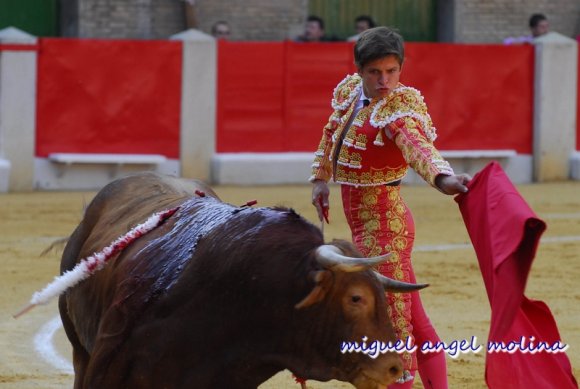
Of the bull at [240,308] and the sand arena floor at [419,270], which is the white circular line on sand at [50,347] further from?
the bull at [240,308]

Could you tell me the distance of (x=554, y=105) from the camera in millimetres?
13742

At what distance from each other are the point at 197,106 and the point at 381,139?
330 inches

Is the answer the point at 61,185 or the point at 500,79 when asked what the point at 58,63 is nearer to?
the point at 61,185

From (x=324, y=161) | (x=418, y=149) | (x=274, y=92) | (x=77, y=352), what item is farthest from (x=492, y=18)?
(x=418, y=149)

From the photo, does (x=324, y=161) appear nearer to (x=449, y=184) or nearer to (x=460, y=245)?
(x=449, y=184)

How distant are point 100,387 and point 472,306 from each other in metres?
3.65

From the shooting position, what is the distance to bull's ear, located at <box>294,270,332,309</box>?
3.44 m

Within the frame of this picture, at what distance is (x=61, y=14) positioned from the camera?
15.1m

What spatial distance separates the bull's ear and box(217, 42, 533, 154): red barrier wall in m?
9.19

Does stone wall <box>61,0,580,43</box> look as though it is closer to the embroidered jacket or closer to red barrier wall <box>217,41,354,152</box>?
red barrier wall <box>217,41,354,152</box>

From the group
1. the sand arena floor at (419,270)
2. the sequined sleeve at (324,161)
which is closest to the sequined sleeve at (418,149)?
the sequined sleeve at (324,161)

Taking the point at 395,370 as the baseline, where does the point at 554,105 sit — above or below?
above

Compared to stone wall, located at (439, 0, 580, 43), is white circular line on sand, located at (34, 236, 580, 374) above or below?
below

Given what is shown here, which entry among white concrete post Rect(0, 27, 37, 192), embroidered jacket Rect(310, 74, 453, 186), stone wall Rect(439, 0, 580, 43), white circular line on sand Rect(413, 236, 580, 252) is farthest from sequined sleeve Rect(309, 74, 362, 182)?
stone wall Rect(439, 0, 580, 43)
